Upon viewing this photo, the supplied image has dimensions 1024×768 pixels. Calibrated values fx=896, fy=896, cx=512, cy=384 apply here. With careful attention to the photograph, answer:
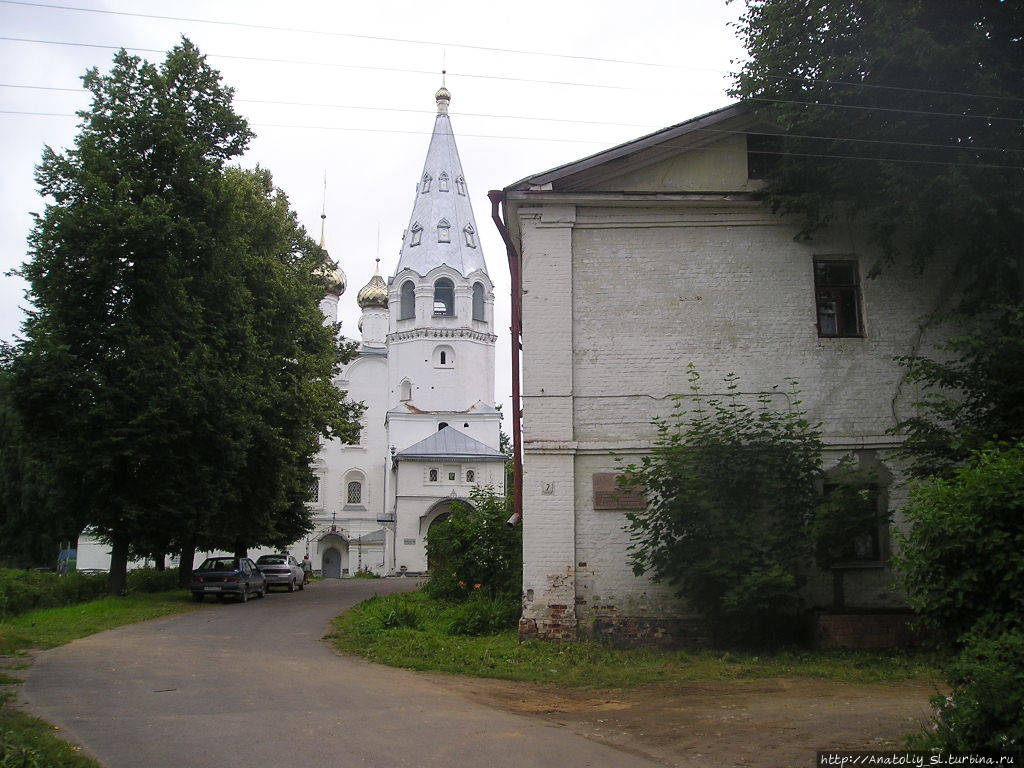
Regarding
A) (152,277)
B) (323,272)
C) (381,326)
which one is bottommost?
(152,277)

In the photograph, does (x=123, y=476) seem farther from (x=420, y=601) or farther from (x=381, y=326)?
(x=381, y=326)

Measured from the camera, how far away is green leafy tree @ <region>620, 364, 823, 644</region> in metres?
11.6

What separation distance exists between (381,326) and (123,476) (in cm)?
4698

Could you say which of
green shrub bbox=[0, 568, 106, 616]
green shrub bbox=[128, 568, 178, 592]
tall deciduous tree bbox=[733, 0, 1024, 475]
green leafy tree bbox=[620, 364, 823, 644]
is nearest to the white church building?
green shrub bbox=[128, 568, 178, 592]

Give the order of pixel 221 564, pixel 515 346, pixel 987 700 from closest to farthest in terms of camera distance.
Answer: pixel 987 700
pixel 515 346
pixel 221 564

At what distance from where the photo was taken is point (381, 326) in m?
67.6

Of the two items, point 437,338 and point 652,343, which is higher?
point 437,338

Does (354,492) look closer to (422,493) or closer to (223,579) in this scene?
(422,493)

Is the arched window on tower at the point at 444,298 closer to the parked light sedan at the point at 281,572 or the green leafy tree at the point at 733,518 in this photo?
the parked light sedan at the point at 281,572

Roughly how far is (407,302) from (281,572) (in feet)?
95.0

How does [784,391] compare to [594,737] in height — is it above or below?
above

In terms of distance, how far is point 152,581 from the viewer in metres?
25.3

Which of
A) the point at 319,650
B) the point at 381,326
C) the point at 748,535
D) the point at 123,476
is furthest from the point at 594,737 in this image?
the point at 381,326

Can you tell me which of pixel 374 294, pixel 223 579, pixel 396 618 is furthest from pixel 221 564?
pixel 374 294
